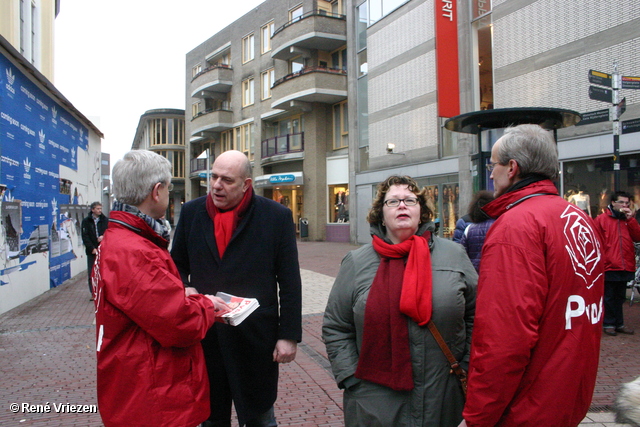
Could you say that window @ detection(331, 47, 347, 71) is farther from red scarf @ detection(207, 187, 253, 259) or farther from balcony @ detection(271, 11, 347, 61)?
red scarf @ detection(207, 187, 253, 259)

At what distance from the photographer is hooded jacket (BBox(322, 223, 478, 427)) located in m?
2.21

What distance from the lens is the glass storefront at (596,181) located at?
10930 mm

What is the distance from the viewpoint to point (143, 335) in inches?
80.3

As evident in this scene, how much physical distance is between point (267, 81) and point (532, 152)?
1101 inches

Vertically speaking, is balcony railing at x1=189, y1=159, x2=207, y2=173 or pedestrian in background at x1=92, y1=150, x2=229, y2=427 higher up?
balcony railing at x1=189, y1=159, x2=207, y2=173

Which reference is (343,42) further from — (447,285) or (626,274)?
(447,285)

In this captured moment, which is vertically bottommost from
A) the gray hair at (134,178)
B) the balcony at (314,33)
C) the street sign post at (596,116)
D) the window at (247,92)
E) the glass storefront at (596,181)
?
the gray hair at (134,178)

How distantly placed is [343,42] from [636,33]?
15.0 metres

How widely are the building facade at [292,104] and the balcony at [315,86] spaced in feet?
0.15

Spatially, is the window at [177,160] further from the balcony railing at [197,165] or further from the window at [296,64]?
the window at [296,64]

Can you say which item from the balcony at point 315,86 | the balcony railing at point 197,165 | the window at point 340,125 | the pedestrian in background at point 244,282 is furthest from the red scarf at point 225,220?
the balcony railing at point 197,165

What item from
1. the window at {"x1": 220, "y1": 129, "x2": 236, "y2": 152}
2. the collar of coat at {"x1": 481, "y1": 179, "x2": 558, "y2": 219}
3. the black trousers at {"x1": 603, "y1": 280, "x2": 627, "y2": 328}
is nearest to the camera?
the collar of coat at {"x1": 481, "y1": 179, "x2": 558, "y2": 219}

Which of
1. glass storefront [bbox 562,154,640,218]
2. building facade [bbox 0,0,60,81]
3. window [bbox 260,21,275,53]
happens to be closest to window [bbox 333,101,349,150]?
window [bbox 260,21,275,53]

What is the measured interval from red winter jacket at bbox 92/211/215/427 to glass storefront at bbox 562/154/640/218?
11090 millimetres
